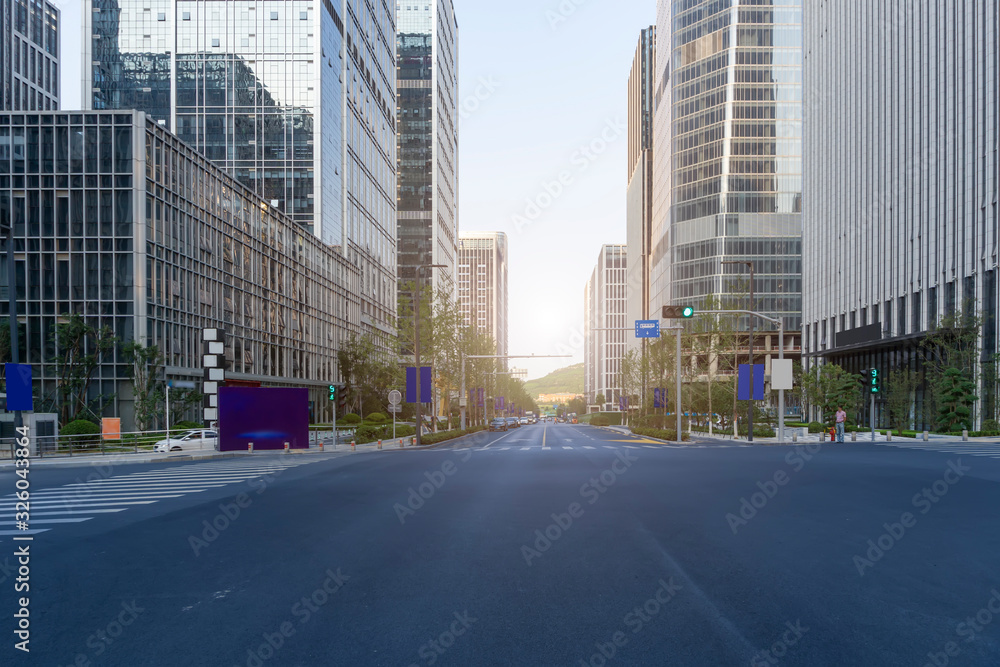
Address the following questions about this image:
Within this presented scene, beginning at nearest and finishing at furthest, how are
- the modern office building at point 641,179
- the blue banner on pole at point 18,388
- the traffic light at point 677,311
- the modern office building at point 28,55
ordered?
the blue banner on pole at point 18,388 < the traffic light at point 677,311 < the modern office building at point 28,55 < the modern office building at point 641,179

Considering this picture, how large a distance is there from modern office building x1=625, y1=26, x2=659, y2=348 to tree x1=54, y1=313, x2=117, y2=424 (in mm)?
107959

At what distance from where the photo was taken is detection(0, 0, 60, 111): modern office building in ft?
328

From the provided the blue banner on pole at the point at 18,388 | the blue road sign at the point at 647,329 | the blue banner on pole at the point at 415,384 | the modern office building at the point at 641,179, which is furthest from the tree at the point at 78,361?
the modern office building at the point at 641,179

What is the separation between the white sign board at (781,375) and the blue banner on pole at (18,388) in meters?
33.6

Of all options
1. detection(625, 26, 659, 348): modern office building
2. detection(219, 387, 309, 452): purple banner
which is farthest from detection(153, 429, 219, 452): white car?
detection(625, 26, 659, 348): modern office building

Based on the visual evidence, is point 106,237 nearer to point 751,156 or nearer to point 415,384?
point 415,384

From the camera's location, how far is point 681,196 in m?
109

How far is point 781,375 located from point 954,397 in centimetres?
1535

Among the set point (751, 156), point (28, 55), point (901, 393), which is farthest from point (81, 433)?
point (28, 55)

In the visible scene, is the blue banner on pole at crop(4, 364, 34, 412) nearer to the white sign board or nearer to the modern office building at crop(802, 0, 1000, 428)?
the white sign board

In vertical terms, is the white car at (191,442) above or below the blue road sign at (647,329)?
below

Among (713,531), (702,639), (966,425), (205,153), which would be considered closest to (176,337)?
(205,153)

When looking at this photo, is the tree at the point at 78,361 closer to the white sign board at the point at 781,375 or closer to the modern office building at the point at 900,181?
the white sign board at the point at 781,375

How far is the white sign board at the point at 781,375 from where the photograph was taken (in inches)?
1414
